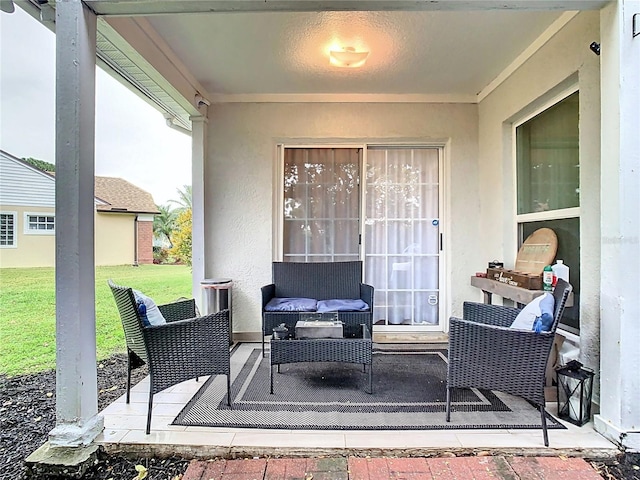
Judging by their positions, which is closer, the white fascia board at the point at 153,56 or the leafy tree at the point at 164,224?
the white fascia board at the point at 153,56

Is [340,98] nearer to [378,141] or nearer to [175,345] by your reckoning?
[378,141]

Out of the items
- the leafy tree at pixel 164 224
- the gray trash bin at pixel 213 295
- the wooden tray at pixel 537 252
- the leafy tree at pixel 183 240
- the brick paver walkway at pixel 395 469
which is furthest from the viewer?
the leafy tree at pixel 164 224

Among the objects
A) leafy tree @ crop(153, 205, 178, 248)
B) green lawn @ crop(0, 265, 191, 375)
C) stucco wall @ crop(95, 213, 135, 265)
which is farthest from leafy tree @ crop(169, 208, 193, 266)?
green lawn @ crop(0, 265, 191, 375)

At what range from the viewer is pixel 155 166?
11.6 meters

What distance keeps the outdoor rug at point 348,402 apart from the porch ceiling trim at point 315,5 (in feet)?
7.73

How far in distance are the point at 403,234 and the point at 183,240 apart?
6839mm

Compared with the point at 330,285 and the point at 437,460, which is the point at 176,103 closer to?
the point at 330,285

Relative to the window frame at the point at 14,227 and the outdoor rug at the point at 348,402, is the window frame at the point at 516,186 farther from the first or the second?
the window frame at the point at 14,227

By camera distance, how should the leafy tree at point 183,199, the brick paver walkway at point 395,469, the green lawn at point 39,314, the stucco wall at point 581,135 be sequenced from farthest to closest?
the leafy tree at point 183,199 < the green lawn at point 39,314 < the stucco wall at point 581,135 < the brick paver walkway at point 395,469

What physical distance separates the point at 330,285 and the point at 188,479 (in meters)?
2.30

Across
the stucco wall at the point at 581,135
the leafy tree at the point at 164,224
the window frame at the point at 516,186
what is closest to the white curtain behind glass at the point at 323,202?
the stucco wall at the point at 581,135

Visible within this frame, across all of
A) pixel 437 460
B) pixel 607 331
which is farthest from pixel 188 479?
pixel 607 331

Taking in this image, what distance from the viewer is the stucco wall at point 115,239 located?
773cm

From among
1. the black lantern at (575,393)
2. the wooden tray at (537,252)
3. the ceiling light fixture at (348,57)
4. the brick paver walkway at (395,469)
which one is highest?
the ceiling light fixture at (348,57)
